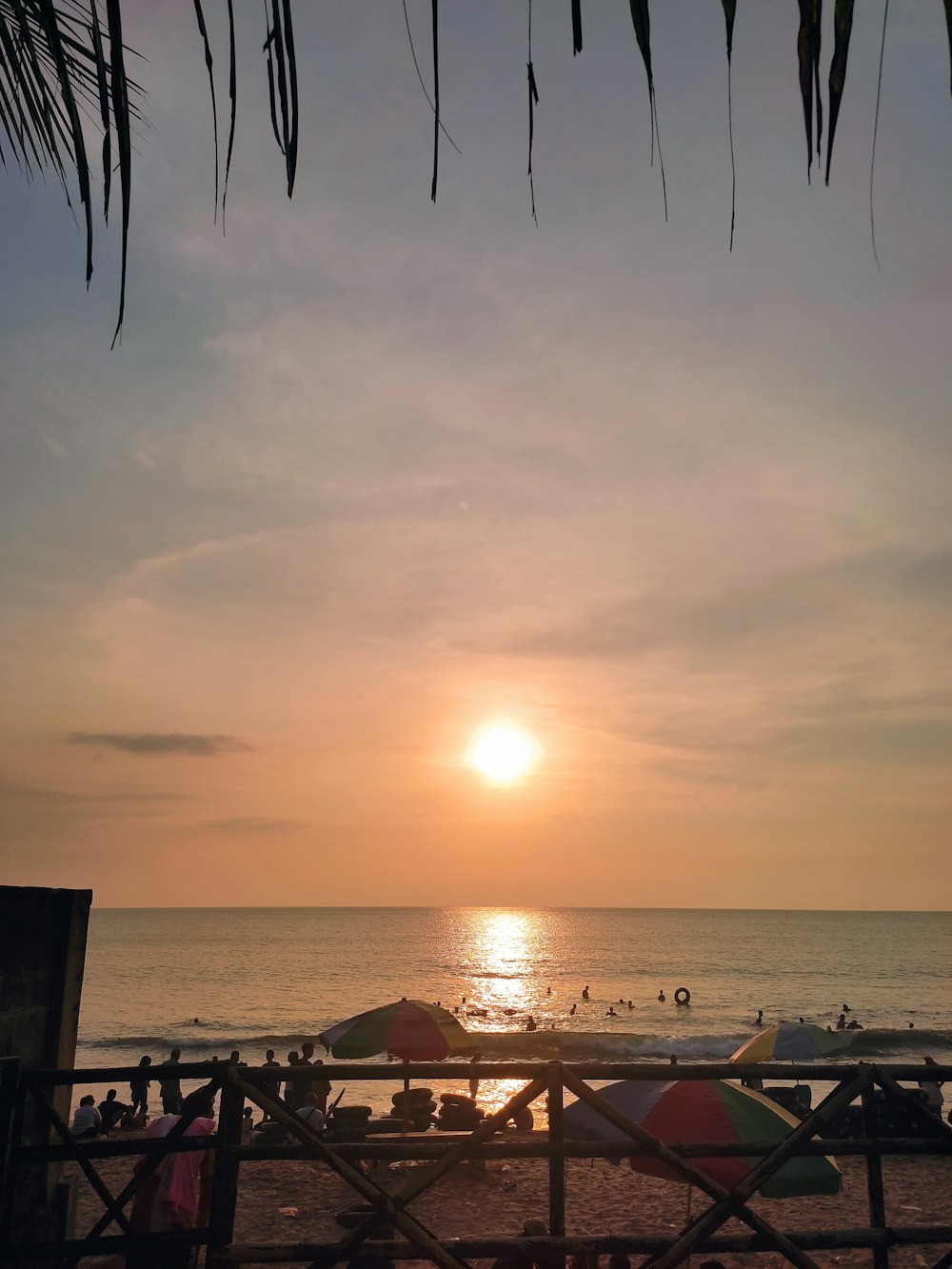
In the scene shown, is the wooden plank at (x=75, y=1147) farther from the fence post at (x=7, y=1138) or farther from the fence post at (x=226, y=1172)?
the fence post at (x=226, y=1172)

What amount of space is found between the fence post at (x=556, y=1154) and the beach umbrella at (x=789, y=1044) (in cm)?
1113

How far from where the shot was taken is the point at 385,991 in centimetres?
8819

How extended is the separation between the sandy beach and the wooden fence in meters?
8.87

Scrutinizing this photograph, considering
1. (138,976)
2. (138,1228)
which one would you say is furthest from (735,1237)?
(138,976)

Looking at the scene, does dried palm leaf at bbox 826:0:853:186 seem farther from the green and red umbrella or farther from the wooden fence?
the green and red umbrella

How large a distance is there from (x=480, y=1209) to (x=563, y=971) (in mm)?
104965

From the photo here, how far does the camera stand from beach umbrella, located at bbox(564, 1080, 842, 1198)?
7730 millimetres

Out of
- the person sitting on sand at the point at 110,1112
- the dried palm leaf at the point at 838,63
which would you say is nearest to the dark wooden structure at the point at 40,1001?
the dried palm leaf at the point at 838,63

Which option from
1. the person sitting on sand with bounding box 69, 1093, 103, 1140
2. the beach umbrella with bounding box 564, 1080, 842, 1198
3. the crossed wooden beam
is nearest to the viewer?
the crossed wooden beam

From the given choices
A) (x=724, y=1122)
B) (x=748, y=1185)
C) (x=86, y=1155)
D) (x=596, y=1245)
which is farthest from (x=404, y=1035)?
(x=748, y=1185)

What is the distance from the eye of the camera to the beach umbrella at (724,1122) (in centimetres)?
773

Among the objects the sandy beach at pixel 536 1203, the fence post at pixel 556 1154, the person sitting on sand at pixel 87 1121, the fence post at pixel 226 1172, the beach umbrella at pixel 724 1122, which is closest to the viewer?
the fence post at pixel 226 1172

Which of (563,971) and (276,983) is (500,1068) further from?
(563,971)

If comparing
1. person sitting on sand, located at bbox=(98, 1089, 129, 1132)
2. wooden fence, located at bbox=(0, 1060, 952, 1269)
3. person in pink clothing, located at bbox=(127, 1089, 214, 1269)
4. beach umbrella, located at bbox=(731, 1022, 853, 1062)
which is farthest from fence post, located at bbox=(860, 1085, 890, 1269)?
person sitting on sand, located at bbox=(98, 1089, 129, 1132)
